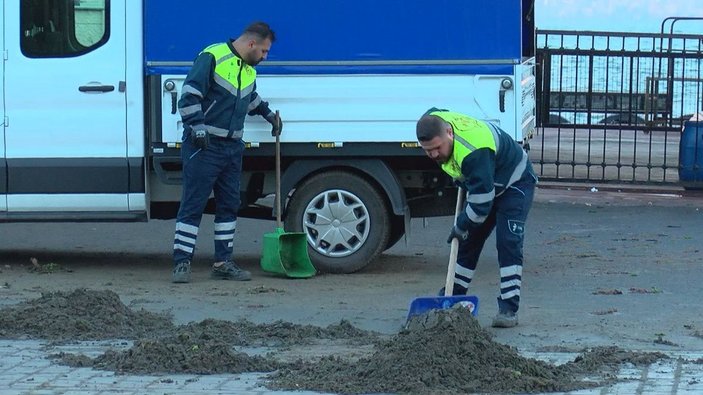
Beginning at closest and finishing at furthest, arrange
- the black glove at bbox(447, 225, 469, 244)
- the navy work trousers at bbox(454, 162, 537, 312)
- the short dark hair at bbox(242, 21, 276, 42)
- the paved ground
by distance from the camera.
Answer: the paved ground → the black glove at bbox(447, 225, 469, 244) → the navy work trousers at bbox(454, 162, 537, 312) → the short dark hair at bbox(242, 21, 276, 42)

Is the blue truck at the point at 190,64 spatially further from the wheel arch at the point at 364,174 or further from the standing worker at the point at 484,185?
the standing worker at the point at 484,185

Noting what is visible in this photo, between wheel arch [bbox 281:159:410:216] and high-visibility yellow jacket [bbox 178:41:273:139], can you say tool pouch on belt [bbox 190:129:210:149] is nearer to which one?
high-visibility yellow jacket [bbox 178:41:273:139]

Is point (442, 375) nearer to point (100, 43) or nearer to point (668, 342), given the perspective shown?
point (668, 342)

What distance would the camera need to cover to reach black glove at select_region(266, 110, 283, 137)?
908 centimetres

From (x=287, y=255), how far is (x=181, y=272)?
0.77 m

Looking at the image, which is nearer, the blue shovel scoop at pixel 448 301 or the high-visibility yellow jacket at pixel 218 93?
the blue shovel scoop at pixel 448 301

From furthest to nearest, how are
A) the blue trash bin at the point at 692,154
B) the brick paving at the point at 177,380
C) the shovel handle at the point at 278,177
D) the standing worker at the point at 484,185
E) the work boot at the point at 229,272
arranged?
the blue trash bin at the point at 692,154, the work boot at the point at 229,272, the shovel handle at the point at 278,177, the standing worker at the point at 484,185, the brick paving at the point at 177,380

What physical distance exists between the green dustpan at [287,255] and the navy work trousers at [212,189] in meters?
0.29

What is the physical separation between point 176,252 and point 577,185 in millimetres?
6735

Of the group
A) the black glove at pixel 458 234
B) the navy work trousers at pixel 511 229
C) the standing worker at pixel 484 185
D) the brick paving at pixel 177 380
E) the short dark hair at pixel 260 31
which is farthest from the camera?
the short dark hair at pixel 260 31

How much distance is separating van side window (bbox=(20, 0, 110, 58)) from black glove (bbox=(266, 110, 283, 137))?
4.37 feet

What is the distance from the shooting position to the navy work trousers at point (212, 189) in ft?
29.5

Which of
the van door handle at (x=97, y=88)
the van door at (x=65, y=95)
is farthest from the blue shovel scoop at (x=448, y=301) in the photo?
the van door handle at (x=97, y=88)

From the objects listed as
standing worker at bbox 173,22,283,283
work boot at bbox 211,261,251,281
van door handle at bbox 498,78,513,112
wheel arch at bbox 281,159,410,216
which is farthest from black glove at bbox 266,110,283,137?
van door handle at bbox 498,78,513,112
